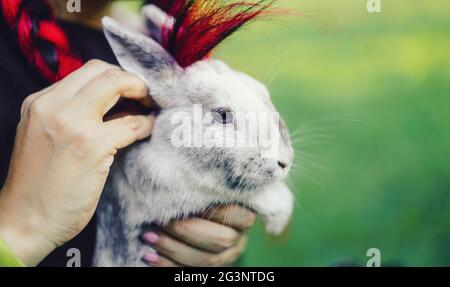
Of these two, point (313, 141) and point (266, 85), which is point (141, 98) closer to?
point (266, 85)

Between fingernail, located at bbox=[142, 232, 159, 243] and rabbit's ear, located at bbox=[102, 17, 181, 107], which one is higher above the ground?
rabbit's ear, located at bbox=[102, 17, 181, 107]

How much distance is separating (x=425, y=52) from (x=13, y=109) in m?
1.10

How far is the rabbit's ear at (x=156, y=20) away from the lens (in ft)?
4.79

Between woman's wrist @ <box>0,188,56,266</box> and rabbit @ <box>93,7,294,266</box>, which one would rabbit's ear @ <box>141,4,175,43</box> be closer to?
rabbit @ <box>93,7,294,266</box>

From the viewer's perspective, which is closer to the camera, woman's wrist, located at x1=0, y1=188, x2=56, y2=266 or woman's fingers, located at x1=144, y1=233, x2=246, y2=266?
woman's wrist, located at x1=0, y1=188, x2=56, y2=266

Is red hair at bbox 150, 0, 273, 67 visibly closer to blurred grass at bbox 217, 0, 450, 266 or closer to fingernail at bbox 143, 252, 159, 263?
blurred grass at bbox 217, 0, 450, 266

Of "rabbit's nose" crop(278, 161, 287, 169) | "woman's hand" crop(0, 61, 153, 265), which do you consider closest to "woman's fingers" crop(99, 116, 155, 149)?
"woman's hand" crop(0, 61, 153, 265)

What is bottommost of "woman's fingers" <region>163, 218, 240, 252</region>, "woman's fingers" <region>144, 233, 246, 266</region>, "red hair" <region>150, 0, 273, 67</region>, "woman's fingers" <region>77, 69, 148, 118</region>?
"woman's fingers" <region>144, 233, 246, 266</region>

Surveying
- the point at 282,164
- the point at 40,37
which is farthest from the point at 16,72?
the point at 282,164

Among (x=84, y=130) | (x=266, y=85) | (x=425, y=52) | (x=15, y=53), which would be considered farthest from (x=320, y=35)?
(x=15, y=53)

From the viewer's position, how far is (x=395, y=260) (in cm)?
165

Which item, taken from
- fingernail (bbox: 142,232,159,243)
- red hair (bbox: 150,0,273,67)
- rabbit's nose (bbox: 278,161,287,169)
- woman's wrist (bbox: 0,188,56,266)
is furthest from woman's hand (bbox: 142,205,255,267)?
red hair (bbox: 150,0,273,67)

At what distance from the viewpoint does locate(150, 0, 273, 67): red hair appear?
1.45 m

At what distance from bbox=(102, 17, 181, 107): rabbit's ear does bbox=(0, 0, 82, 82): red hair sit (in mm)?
126
